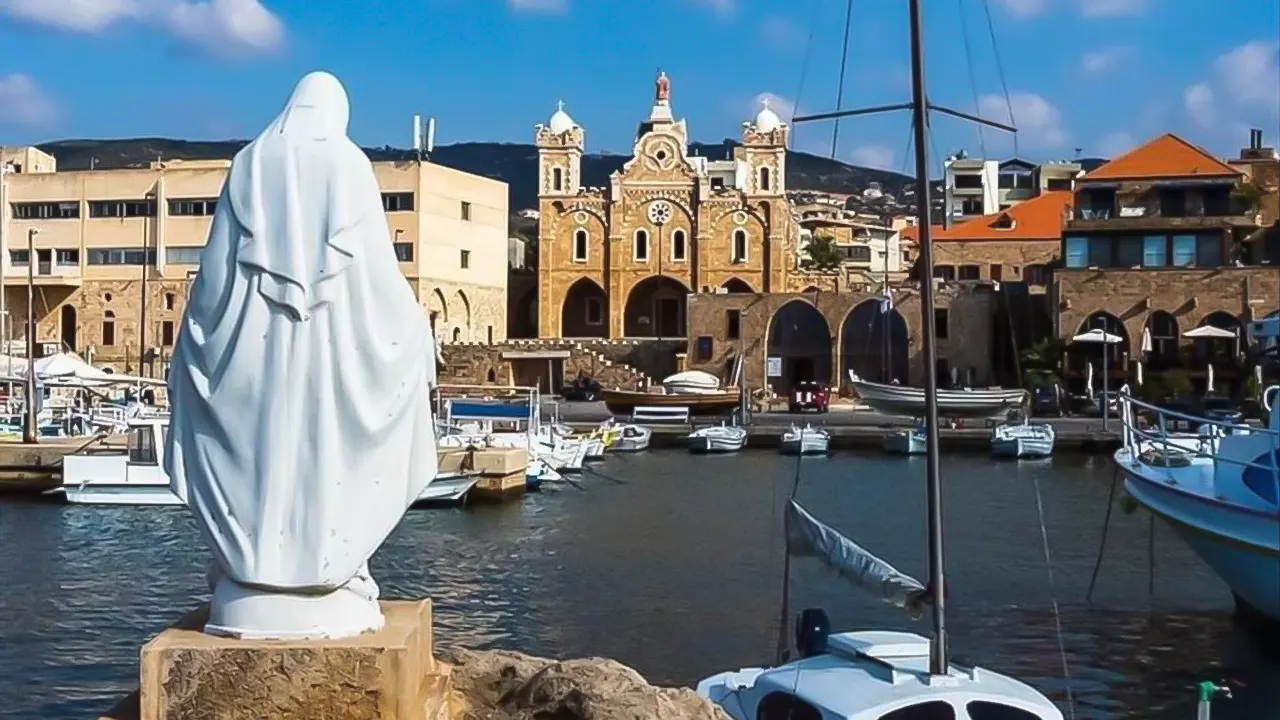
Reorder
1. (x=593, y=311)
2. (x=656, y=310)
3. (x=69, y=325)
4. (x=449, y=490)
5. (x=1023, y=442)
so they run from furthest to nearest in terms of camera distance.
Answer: (x=593, y=311) < (x=656, y=310) < (x=69, y=325) < (x=1023, y=442) < (x=449, y=490)

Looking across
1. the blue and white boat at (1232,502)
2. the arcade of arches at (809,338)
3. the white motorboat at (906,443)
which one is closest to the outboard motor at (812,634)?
the blue and white boat at (1232,502)

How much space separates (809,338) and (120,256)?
94.9ft

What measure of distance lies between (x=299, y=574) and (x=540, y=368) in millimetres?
59594

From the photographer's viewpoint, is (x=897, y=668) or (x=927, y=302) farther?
(x=927, y=302)

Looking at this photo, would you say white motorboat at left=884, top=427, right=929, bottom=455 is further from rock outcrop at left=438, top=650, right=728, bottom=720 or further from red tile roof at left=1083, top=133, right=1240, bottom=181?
rock outcrop at left=438, top=650, right=728, bottom=720

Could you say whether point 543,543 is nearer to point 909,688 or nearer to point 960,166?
point 909,688

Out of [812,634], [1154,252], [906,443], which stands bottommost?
[906,443]

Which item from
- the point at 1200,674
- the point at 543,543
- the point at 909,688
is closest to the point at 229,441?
the point at 909,688

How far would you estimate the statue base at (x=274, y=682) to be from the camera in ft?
17.1

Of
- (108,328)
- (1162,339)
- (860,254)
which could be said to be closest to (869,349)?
(1162,339)

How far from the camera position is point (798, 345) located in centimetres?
6131

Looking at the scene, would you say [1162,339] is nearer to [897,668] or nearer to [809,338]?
[809,338]

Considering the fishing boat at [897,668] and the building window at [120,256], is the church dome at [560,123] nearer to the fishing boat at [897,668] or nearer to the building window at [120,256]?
the building window at [120,256]

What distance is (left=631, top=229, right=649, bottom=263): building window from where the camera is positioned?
229 ft
